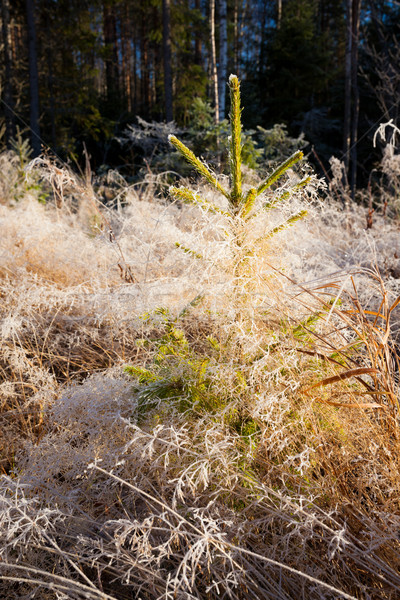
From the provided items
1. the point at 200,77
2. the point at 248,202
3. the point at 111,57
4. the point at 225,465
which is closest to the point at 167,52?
the point at 200,77

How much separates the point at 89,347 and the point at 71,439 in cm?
92

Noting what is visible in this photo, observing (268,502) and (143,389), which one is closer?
(268,502)

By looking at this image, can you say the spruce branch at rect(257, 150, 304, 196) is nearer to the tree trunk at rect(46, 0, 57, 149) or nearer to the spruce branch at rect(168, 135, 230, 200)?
the spruce branch at rect(168, 135, 230, 200)

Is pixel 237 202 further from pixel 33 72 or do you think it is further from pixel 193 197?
pixel 33 72

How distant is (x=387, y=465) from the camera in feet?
3.91

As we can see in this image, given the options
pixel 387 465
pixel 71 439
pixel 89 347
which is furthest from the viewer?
pixel 89 347

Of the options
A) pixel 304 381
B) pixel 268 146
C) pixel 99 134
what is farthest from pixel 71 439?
pixel 99 134

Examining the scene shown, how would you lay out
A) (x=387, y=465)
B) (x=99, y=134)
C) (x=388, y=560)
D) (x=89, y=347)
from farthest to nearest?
(x=99, y=134), (x=89, y=347), (x=387, y=465), (x=388, y=560)

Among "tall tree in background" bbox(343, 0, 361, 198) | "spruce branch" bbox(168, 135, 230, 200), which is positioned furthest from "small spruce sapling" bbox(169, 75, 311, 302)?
"tall tree in background" bbox(343, 0, 361, 198)

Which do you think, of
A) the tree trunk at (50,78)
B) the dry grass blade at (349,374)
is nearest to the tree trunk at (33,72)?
the tree trunk at (50,78)

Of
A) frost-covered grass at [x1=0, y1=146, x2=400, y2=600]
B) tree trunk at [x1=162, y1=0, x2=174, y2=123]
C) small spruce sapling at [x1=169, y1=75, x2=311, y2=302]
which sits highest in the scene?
tree trunk at [x1=162, y1=0, x2=174, y2=123]

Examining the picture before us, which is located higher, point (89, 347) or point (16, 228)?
point (16, 228)

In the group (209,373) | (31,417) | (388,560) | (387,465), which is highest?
(209,373)

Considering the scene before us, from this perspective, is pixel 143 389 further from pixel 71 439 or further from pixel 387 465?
pixel 387 465
